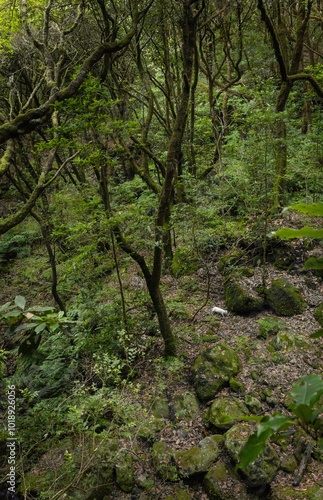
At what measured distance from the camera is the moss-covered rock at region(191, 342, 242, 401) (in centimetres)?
540

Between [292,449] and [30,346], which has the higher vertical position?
[30,346]

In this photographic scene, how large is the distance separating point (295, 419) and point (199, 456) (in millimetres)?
4456

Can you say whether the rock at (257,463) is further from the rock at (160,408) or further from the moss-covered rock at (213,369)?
the rock at (160,408)

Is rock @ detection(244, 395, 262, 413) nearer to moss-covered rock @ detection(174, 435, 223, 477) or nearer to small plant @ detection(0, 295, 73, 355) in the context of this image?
moss-covered rock @ detection(174, 435, 223, 477)

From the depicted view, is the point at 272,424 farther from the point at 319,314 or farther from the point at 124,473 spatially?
the point at 319,314

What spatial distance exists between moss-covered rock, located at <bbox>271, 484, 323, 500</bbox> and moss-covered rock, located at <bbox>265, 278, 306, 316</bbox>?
9.41ft

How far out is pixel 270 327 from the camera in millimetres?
6074

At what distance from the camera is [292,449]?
4.53 metres

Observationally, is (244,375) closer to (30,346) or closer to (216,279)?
(216,279)

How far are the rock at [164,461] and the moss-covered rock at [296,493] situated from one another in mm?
1187

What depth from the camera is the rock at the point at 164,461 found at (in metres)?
4.47

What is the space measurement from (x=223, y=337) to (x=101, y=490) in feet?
9.97

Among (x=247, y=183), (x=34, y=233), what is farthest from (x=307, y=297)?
(x=34, y=233)

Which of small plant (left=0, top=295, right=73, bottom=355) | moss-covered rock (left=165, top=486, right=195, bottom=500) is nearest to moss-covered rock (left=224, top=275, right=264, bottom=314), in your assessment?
moss-covered rock (left=165, top=486, right=195, bottom=500)
